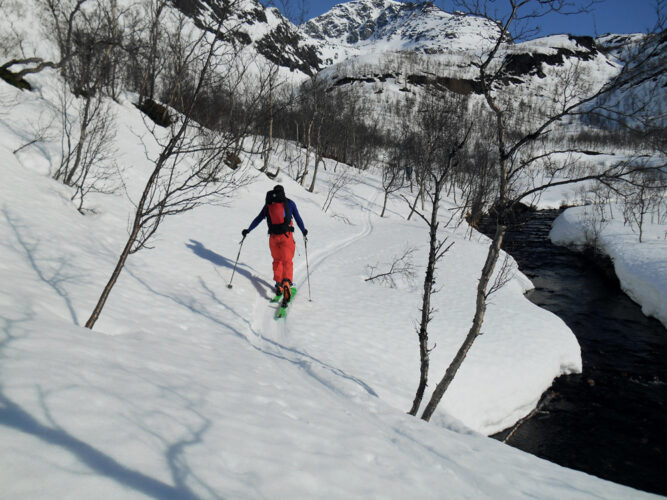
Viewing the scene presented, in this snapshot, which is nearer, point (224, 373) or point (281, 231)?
point (224, 373)

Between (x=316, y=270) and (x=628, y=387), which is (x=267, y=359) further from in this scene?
(x=628, y=387)

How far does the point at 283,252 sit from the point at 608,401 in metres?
8.45

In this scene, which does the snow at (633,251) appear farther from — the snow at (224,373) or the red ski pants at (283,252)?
the red ski pants at (283,252)

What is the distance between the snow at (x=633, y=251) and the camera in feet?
41.1

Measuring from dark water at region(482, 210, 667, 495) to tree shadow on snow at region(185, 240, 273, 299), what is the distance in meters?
6.15

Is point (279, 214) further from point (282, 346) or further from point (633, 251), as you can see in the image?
point (633, 251)

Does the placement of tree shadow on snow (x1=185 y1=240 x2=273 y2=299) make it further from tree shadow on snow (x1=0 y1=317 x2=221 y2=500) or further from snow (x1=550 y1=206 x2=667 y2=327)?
snow (x1=550 y1=206 x2=667 y2=327)

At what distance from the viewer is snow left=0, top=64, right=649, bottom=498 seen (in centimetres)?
192

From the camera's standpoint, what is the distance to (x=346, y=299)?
9484 millimetres

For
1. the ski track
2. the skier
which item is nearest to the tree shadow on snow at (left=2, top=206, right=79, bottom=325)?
the ski track

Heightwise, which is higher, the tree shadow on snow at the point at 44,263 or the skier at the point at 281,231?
the skier at the point at 281,231

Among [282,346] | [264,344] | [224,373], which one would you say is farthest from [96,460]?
[282,346]

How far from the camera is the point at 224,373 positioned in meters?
3.66

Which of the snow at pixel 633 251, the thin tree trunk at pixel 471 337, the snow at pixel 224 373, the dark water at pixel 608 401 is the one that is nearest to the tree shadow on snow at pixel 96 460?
the snow at pixel 224 373
